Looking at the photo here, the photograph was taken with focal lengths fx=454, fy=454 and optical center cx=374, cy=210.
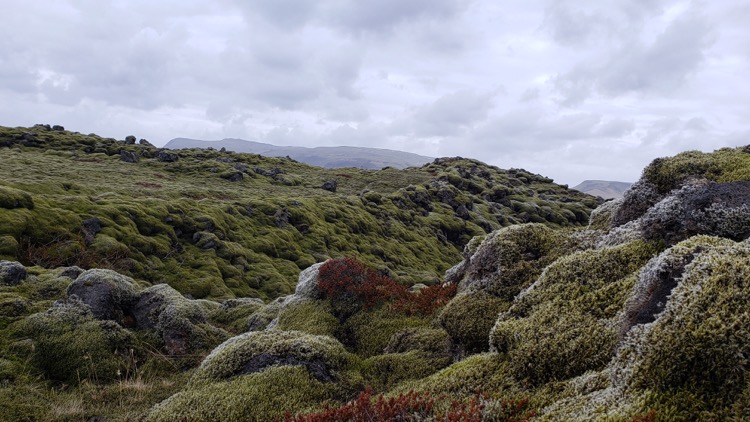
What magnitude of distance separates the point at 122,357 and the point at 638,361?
49.6ft

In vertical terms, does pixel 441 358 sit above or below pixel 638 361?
below

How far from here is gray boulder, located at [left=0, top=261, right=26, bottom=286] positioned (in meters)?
19.1

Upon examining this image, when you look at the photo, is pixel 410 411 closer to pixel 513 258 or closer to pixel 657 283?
pixel 657 283

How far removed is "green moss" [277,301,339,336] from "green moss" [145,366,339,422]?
4.63 meters

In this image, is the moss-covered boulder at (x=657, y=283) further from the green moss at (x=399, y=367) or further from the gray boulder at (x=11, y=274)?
the gray boulder at (x=11, y=274)

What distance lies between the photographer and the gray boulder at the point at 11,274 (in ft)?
62.7

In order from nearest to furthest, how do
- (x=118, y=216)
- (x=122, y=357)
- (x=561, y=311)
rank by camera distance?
(x=561, y=311)
(x=122, y=357)
(x=118, y=216)

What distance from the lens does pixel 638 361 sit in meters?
5.79

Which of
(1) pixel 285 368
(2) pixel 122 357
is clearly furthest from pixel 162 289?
(1) pixel 285 368

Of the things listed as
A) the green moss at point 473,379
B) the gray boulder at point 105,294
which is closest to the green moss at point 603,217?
the green moss at point 473,379

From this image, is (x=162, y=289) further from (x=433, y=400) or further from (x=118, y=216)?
(x=118, y=216)

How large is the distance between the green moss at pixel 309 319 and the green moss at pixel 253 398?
4630 millimetres

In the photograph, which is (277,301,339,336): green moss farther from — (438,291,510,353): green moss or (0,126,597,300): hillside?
(0,126,597,300): hillside

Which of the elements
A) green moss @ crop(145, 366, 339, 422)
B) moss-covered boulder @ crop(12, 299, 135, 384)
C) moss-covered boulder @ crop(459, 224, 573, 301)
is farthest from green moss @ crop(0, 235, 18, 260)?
moss-covered boulder @ crop(459, 224, 573, 301)
